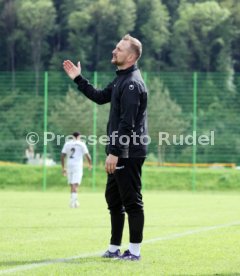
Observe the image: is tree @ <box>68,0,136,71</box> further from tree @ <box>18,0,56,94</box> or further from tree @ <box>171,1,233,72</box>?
tree @ <box>171,1,233,72</box>

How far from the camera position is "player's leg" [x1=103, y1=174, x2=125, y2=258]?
8930 mm

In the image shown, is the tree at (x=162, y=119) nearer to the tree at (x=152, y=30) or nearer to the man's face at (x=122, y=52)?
the man's face at (x=122, y=52)

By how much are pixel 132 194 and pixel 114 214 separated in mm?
421

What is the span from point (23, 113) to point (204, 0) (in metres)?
102

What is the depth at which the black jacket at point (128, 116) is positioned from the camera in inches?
336

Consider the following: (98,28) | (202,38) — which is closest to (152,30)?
(202,38)

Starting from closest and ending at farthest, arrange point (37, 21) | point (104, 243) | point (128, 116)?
1. point (128, 116)
2. point (104, 243)
3. point (37, 21)

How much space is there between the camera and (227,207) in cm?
1995

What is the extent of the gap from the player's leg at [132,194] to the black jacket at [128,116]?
10 centimetres

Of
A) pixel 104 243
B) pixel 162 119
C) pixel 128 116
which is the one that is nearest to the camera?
pixel 128 116

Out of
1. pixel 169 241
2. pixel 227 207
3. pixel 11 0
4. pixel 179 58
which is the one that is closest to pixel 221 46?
pixel 179 58

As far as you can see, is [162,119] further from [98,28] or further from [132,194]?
[98,28]

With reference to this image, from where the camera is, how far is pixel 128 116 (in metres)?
8.52

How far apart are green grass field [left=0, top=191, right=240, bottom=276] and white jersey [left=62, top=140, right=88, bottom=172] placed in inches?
151
